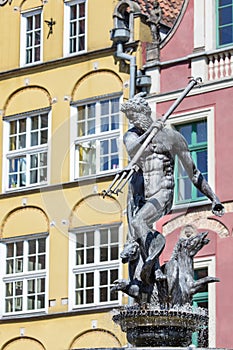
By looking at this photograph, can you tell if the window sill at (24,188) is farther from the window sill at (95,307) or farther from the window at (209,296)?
the window at (209,296)

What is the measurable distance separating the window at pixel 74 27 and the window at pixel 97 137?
4.45 ft

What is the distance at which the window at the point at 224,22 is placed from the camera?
25500mm

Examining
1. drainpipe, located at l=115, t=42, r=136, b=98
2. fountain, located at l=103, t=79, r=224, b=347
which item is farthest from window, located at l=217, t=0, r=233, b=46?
fountain, located at l=103, t=79, r=224, b=347

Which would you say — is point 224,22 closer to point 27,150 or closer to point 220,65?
point 220,65

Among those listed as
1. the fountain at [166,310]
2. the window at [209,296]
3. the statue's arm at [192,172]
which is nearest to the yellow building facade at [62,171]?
the window at [209,296]

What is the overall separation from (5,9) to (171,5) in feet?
12.1

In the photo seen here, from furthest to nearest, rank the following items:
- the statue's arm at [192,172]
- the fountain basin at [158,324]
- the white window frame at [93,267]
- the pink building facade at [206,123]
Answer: the white window frame at [93,267] → the pink building facade at [206,123] → the statue's arm at [192,172] → the fountain basin at [158,324]

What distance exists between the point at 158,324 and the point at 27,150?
14800mm

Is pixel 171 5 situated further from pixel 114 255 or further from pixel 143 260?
pixel 143 260

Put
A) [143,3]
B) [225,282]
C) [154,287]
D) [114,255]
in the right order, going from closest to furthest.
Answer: [154,287] < [225,282] < [114,255] < [143,3]

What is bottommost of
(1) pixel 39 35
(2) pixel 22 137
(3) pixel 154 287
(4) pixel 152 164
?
(3) pixel 154 287

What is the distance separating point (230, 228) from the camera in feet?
80.1

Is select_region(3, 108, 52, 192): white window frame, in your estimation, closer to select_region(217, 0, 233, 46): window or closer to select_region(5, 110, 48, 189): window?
select_region(5, 110, 48, 189): window

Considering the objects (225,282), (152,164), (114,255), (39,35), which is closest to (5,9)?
(39,35)
